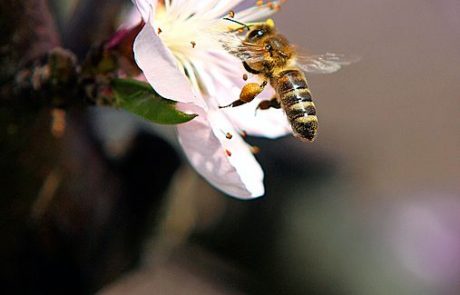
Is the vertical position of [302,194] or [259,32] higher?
[259,32]

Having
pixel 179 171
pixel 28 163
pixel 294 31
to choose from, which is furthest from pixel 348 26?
pixel 28 163

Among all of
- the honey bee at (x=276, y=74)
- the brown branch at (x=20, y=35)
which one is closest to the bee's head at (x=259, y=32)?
the honey bee at (x=276, y=74)

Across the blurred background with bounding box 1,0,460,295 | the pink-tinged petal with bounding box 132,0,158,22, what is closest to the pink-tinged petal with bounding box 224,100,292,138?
the pink-tinged petal with bounding box 132,0,158,22

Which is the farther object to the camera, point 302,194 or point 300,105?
point 302,194

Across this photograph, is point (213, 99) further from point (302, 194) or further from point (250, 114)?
point (302, 194)

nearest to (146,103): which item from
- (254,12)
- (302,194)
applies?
(254,12)

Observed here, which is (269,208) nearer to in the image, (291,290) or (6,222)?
(291,290)
